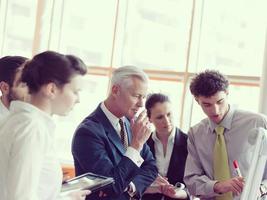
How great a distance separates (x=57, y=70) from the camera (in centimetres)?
164

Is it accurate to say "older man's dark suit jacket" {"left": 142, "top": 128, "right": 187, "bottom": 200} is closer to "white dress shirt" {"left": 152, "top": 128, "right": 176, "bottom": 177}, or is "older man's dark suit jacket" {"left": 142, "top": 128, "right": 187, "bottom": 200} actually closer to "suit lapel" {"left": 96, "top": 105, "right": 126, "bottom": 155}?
"white dress shirt" {"left": 152, "top": 128, "right": 176, "bottom": 177}

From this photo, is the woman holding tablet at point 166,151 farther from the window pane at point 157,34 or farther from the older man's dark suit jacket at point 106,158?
the window pane at point 157,34

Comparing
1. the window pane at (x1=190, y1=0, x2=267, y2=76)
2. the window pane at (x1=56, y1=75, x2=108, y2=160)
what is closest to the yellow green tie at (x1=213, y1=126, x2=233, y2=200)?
the window pane at (x1=190, y1=0, x2=267, y2=76)

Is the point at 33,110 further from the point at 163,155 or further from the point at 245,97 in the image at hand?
the point at 245,97

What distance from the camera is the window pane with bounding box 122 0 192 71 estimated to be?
16.2ft

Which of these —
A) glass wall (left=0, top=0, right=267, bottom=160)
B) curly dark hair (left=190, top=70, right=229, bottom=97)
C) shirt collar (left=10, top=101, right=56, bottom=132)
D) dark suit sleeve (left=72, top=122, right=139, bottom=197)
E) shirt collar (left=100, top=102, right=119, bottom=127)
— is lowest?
dark suit sleeve (left=72, top=122, right=139, bottom=197)

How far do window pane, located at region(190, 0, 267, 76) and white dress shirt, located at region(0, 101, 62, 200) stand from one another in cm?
329

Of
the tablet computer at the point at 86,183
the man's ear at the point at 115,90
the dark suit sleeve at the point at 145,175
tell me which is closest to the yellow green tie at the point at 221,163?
the dark suit sleeve at the point at 145,175

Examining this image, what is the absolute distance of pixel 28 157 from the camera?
4.86ft

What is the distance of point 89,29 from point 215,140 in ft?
10.5

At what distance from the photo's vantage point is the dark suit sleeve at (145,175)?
2270 millimetres

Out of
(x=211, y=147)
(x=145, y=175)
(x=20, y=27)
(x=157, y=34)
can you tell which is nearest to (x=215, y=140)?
(x=211, y=147)

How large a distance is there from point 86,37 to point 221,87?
124 inches

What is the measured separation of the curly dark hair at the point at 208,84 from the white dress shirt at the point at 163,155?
14.2 inches
